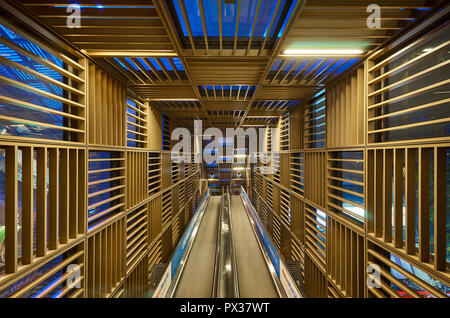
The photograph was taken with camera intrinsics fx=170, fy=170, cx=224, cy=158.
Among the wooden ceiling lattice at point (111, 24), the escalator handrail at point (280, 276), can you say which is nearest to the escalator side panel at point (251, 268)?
the escalator handrail at point (280, 276)

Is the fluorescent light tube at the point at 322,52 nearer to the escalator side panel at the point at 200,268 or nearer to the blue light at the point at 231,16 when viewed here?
the blue light at the point at 231,16

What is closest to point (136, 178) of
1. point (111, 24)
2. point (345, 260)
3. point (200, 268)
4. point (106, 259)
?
point (106, 259)

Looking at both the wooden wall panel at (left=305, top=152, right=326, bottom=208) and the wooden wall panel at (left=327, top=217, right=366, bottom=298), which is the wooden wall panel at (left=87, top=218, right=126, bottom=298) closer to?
the wooden wall panel at (left=327, top=217, right=366, bottom=298)

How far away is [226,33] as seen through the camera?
7.10ft

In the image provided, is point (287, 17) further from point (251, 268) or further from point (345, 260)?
point (251, 268)

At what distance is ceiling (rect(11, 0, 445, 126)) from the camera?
168 cm

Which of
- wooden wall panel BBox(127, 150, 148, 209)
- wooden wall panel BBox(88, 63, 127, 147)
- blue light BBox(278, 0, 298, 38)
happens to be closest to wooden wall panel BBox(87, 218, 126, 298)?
wooden wall panel BBox(127, 150, 148, 209)

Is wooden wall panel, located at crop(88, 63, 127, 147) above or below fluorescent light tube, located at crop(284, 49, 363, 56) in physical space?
below

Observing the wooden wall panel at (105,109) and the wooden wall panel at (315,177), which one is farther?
the wooden wall panel at (315,177)

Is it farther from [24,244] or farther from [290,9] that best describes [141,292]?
[290,9]

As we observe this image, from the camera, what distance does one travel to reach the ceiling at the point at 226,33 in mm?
1681

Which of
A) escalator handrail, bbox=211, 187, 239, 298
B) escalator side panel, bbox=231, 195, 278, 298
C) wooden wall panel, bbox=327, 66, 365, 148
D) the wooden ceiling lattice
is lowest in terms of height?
escalator side panel, bbox=231, 195, 278, 298
